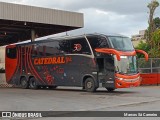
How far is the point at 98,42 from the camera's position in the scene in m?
23.2

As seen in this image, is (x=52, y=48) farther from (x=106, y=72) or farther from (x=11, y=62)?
(x=11, y=62)

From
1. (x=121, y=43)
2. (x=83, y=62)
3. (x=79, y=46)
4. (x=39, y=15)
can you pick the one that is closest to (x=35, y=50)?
(x=39, y=15)

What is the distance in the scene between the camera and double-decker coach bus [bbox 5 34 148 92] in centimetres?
2267

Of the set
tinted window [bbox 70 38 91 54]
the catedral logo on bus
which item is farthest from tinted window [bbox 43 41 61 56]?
tinted window [bbox 70 38 91 54]

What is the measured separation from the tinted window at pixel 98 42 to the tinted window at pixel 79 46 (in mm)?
396

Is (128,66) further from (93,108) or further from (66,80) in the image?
(93,108)

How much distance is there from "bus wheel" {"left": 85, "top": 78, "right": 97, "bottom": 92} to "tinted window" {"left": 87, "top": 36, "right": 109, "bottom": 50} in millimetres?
2082

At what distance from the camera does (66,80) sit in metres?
25.7

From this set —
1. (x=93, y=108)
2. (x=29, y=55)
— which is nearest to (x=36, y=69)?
(x=29, y=55)

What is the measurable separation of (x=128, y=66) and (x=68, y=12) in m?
10.3

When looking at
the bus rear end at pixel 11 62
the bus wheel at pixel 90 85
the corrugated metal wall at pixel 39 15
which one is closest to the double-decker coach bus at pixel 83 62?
the bus wheel at pixel 90 85

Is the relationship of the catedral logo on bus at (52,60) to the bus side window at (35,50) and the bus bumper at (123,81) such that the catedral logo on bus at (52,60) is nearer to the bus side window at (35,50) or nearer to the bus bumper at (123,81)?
the bus side window at (35,50)

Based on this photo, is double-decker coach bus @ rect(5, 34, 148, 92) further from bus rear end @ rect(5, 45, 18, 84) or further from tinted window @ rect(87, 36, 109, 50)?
bus rear end @ rect(5, 45, 18, 84)

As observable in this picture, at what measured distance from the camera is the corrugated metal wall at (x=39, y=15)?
28500mm
